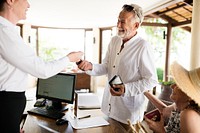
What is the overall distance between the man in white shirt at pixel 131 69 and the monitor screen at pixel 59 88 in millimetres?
394

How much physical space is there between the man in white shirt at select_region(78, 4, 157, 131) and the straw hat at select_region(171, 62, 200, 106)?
0.42 meters

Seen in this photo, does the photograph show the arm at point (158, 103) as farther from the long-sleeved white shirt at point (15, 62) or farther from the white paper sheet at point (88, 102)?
the long-sleeved white shirt at point (15, 62)

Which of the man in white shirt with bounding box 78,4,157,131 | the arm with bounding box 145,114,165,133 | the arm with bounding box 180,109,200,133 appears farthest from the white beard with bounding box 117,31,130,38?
the arm with bounding box 180,109,200,133

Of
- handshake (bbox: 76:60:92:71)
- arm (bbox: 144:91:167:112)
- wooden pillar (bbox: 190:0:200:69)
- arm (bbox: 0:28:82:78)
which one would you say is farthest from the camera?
wooden pillar (bbox: 190:0:200:69)

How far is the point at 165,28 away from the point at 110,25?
2.40 m

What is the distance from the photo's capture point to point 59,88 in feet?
6.42

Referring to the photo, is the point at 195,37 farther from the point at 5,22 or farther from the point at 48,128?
the point at 5,22

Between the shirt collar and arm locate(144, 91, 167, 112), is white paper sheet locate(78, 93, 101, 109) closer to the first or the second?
arm locate(144, 91, 167, 112)

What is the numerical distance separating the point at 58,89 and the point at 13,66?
89 cm

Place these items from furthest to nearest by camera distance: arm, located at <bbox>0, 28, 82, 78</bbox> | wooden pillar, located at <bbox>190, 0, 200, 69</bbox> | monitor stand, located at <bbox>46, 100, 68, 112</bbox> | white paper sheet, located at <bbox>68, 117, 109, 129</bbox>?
1. wooden pillar, located at <bbox>190, 0, 200, 69</bbox>
2. monitor stand, located at <bbox>46, 100, 68, 112</bbox>
3. white paper sheet, located at <bbox>68, 117, 109, 129</bbox>
4. arm, located at <bbox>0, 28, 82, 78</bbox>

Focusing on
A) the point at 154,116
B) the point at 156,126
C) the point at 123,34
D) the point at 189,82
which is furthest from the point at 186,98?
the point at 123,34

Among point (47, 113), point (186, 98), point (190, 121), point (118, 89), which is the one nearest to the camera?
point (190, 121)

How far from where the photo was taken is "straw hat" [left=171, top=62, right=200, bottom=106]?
1085 millimetres

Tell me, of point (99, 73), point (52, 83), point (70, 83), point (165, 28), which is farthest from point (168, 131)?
point (165, 28)
